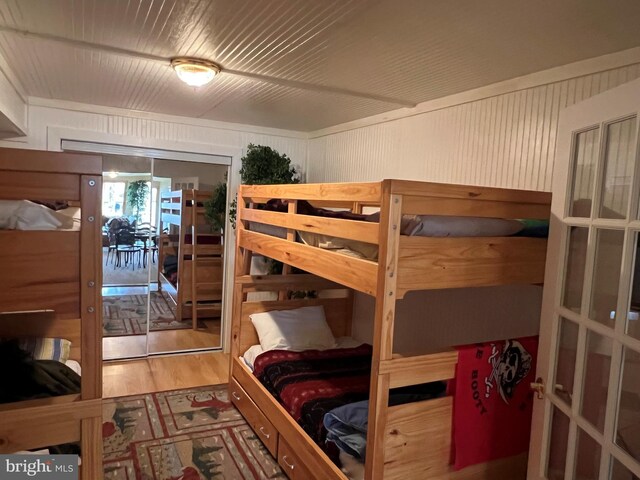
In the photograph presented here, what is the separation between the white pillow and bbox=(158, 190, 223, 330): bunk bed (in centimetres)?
135

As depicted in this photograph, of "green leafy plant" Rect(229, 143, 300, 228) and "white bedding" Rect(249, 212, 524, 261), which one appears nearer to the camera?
"white bedding" Rect(249, 212, 524, 261)

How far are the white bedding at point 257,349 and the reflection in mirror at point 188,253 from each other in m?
1.35

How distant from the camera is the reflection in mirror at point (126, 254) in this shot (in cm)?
401

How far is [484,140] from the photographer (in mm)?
2531

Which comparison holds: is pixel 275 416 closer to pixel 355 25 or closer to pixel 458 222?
pixel 458 222

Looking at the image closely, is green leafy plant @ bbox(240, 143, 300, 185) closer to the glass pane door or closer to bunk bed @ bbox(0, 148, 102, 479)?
bunk bed @ bbox(0, 148, 102, 479)

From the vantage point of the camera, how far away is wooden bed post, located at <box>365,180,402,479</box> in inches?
61.5

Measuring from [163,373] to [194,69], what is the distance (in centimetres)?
269

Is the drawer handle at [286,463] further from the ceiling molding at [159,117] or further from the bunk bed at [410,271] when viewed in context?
the ceiling molding at [159,117]

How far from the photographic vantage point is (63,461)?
1503mm

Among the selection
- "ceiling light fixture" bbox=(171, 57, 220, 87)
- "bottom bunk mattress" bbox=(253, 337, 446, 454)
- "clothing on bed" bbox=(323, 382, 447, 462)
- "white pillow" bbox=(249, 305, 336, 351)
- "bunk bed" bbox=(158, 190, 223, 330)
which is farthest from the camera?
"bunk bed" bbox=(158, 190, 223, 330)

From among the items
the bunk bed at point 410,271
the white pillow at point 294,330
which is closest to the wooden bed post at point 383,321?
the bunk bed at point 410,271

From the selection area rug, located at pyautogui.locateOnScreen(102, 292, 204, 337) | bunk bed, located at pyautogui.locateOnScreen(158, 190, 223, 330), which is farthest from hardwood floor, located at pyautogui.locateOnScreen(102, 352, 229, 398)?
bunk bed, located at pyautogui.locateOnScreen(158, 190, 223, 330)

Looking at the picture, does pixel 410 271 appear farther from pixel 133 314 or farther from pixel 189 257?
pixel 133 314
